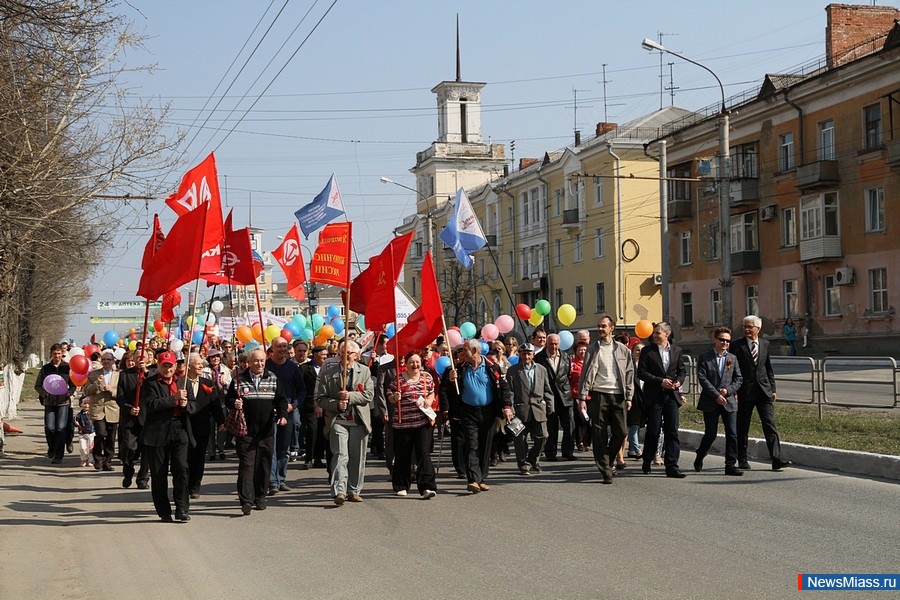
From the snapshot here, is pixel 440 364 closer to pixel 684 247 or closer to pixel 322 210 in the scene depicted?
pixel 322 210

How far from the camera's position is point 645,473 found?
1391 centimetres

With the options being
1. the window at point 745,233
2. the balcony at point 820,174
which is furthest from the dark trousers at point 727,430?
the window at point 745,233

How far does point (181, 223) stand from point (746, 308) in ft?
121

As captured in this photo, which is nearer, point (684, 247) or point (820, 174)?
point (820, 174)

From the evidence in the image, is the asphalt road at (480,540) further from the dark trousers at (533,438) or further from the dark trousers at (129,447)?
the dark trousers at (129,447)

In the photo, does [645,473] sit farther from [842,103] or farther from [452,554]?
[842,103]

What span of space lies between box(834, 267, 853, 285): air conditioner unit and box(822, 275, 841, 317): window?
0.67 metres

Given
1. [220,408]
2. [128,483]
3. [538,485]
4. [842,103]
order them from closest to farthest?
[220,408] → [538,485] → [128,483] → [842,103]

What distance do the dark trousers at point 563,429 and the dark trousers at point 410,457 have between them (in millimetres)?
3164

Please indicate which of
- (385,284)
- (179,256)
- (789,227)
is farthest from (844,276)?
(179,256)

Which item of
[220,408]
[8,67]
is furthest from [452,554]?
[8,67]

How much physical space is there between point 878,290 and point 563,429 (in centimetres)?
2608

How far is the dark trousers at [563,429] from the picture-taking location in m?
15.7

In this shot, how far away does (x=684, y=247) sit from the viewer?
2039 inches
